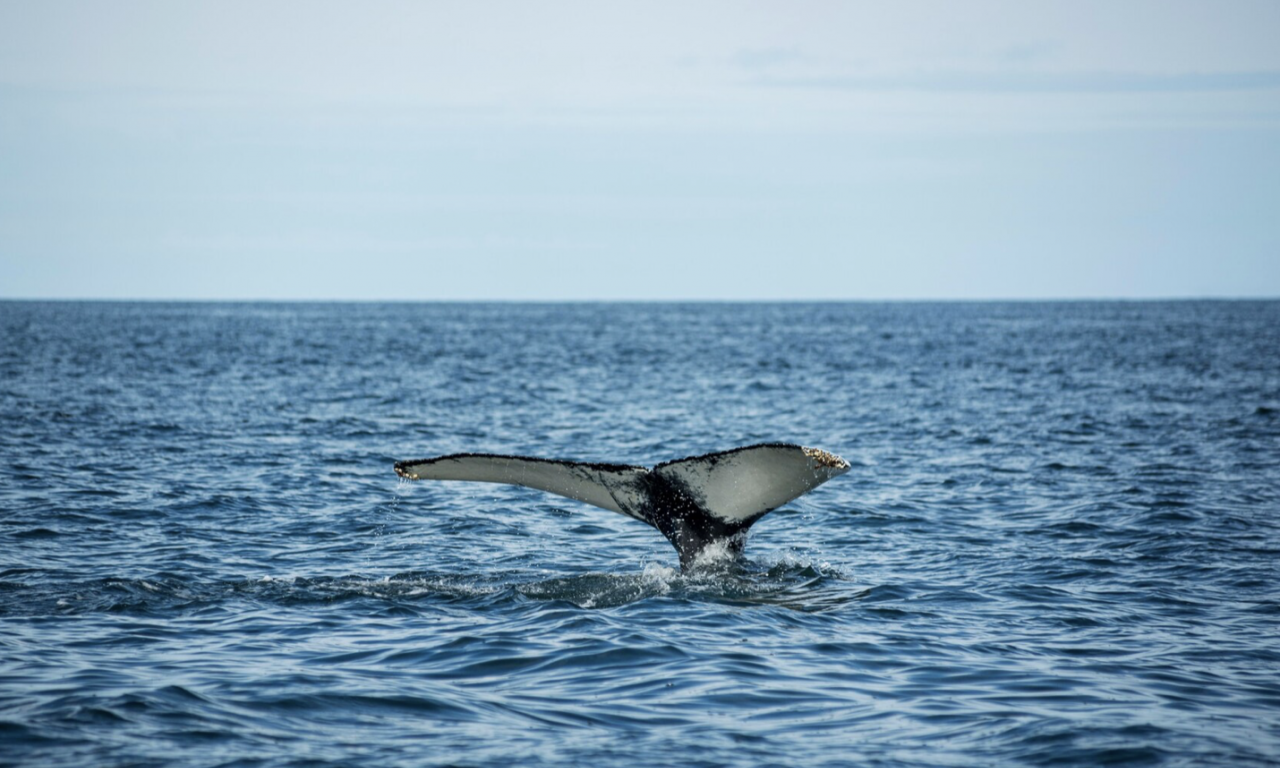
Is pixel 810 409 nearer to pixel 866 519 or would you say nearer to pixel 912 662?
pixel 866 519

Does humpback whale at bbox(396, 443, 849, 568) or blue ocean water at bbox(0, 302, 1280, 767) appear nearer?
blue ocean water at bbox(0, 302, 1280, 767)

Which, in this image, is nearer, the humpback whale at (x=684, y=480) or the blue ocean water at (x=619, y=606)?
the blue ocean water at (x=619, y=606)

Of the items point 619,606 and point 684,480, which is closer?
point 684,480

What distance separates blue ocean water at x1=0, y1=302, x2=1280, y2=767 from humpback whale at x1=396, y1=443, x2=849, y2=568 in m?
0.84

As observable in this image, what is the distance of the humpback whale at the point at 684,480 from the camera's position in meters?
8.26

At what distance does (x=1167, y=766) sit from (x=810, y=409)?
25.8 metres

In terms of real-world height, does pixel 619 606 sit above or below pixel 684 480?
below

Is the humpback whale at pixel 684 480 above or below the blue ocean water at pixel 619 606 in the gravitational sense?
above

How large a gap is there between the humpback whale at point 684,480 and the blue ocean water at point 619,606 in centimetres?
84

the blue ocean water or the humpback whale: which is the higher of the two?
the humpback whale

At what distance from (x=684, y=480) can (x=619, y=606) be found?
171cm

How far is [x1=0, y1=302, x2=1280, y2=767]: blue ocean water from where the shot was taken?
23.2ft

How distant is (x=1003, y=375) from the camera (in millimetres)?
45562

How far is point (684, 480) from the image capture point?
29.3ft
